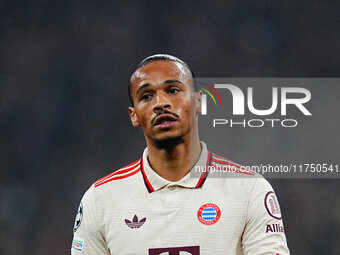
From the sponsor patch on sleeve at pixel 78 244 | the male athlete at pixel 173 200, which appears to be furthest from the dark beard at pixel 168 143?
the sponsor patch on sleeve at pixel 78 244

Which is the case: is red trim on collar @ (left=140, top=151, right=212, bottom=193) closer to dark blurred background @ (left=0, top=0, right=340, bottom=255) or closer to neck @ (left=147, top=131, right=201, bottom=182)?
neck @ (left=147, top=131, right=201, bottom=182)

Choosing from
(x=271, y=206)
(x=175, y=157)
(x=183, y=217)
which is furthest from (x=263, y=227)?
(x=175, y=157)

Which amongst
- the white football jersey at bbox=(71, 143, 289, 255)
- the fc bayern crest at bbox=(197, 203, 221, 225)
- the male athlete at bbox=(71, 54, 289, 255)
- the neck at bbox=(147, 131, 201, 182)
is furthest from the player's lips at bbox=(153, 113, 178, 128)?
the fc bayern crest at bbox=(197, 203, 221, 225)

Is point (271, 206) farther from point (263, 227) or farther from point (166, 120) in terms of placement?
point (166, 120)

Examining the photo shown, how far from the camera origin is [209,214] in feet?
8.64

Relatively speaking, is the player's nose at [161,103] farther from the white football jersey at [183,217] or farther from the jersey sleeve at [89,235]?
the jersey sleeve at [89,235]

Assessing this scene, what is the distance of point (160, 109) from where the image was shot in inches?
103

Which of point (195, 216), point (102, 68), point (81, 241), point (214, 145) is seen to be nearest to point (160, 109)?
point (195, 216)

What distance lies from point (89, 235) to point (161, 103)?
763 mm

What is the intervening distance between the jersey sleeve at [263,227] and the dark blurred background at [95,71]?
312 cm

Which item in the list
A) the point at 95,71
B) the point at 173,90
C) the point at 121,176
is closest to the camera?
the point at 173,90

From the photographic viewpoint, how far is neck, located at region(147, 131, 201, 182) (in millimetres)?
2711

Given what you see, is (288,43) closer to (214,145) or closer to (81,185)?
(214,145)

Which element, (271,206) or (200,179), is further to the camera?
(200,179)
